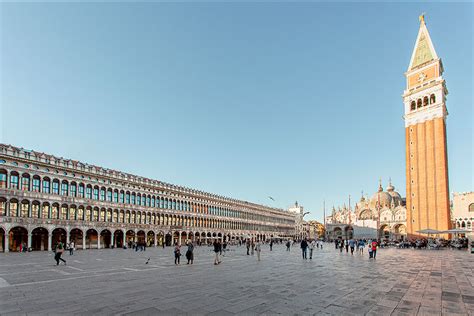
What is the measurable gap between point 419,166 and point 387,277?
61.7 meters

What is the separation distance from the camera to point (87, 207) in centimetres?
4494

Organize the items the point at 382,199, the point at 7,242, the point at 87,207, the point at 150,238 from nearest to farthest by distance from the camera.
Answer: the point at 7,242 → the point at 87,207 → the point at 150,238 → the point at 382,199

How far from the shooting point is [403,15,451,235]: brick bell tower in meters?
60.6

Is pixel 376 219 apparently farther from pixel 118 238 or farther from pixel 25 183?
pixel 25 183

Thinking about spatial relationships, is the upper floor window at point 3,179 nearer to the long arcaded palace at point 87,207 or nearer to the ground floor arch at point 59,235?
the long arcaded palace at point 87,207

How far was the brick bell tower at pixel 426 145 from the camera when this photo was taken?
60.6 meters

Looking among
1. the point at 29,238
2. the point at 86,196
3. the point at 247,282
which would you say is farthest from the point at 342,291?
the point at 86,196

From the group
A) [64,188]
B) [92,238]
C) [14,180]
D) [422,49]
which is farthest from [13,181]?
[422,49]

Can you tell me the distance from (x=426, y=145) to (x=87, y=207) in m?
65.7

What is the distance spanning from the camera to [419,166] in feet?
212

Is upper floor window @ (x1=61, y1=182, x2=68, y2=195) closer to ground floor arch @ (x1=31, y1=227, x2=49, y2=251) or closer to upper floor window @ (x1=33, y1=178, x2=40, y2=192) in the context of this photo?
upper floor window @ (x1=33, y1=178, x2=40, y2=192)

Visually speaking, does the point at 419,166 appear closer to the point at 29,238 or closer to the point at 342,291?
the point at 342,291

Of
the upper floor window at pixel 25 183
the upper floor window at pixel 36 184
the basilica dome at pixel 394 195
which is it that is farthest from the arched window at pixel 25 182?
the basilica dome at pixel 394 195

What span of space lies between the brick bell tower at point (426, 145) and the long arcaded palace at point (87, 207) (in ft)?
127
